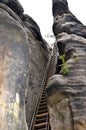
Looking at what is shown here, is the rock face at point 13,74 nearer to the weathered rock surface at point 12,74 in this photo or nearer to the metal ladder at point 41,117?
the weathered rock surface at point 12,74

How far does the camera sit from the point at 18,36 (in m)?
9.00

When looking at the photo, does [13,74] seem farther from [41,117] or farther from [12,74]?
[41,117]

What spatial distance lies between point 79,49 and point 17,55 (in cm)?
384

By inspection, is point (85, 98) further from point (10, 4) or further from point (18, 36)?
point (10, 4)

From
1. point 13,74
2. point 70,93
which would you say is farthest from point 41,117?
point 13,74

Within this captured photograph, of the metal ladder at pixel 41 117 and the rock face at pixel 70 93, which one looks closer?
the rock face at pixel 70 93

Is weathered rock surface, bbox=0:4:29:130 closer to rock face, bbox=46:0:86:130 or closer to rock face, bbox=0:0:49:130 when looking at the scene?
rock face, bbox=0:0:49:130

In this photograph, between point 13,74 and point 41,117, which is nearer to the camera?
point 13,74

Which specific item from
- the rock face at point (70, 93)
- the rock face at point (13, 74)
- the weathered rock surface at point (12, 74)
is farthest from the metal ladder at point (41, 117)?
the weathered rock surface at point (12, 74)

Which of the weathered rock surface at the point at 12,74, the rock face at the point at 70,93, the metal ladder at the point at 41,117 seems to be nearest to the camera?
the weathered rock surface at the point at 12,74

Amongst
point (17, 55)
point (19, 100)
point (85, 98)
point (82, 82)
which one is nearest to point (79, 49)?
point (82, 82)

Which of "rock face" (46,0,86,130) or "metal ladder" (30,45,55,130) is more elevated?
"rock face" (46,0,86,130)

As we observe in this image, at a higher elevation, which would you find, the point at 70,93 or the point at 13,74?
the point at 13,74

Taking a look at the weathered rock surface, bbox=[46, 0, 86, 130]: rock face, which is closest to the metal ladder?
bbox=[46, 0, 86, 130]: rock face
